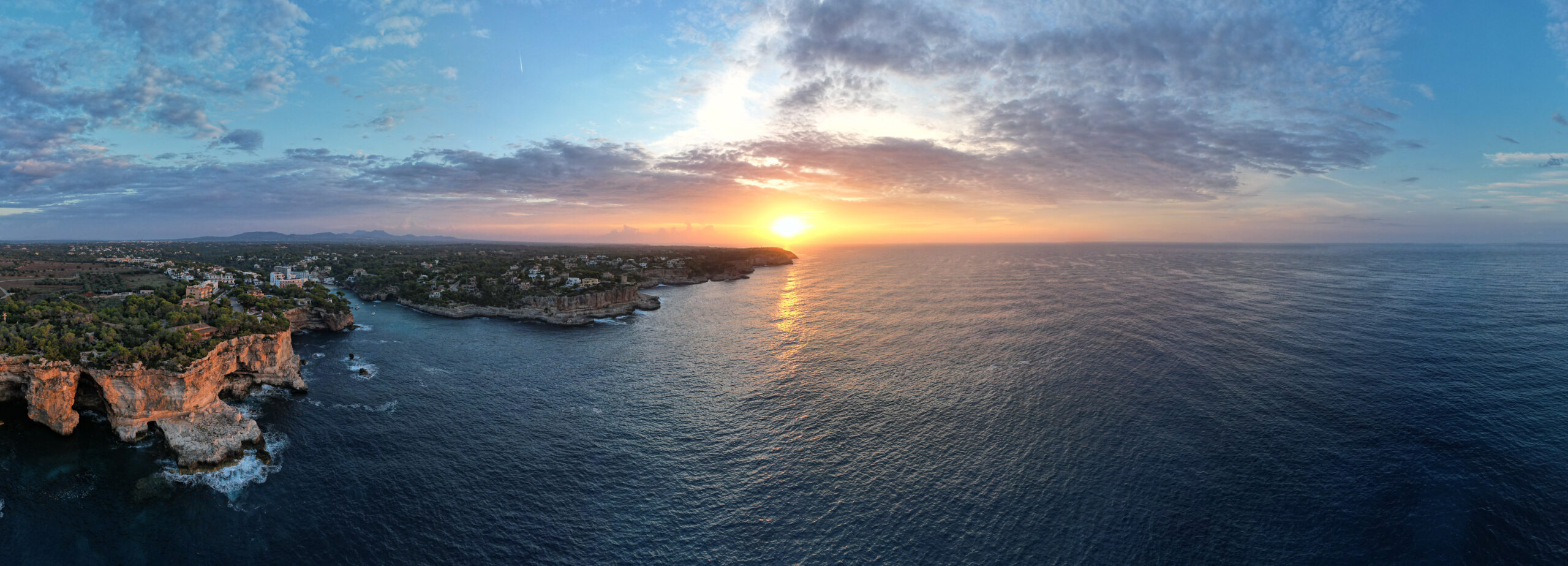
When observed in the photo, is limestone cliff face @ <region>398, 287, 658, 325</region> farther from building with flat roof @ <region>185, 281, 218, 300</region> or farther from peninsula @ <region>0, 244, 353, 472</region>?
peninsula @ <region>0, 244, 353, 472</region>

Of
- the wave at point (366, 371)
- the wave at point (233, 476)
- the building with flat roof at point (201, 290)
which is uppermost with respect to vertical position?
the building with flat roof at point (201, 290)

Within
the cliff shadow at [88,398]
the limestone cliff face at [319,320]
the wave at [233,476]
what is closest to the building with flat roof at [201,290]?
the limestone cliff face at [319,320]

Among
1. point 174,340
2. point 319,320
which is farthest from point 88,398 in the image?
point 319,320

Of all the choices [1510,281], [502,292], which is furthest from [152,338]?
[1510,281]

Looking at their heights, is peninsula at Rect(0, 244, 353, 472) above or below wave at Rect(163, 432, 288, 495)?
above

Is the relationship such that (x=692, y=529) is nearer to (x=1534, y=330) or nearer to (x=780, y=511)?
(x=780, y=511)

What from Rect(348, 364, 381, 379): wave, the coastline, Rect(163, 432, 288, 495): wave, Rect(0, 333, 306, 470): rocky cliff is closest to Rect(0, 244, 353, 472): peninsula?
Rect(0, 333, 306, 470): rocky cliff

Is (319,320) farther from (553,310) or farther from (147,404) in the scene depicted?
(147,404)

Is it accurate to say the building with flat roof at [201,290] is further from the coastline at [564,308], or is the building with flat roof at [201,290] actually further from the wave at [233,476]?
the wave at [233,476]
